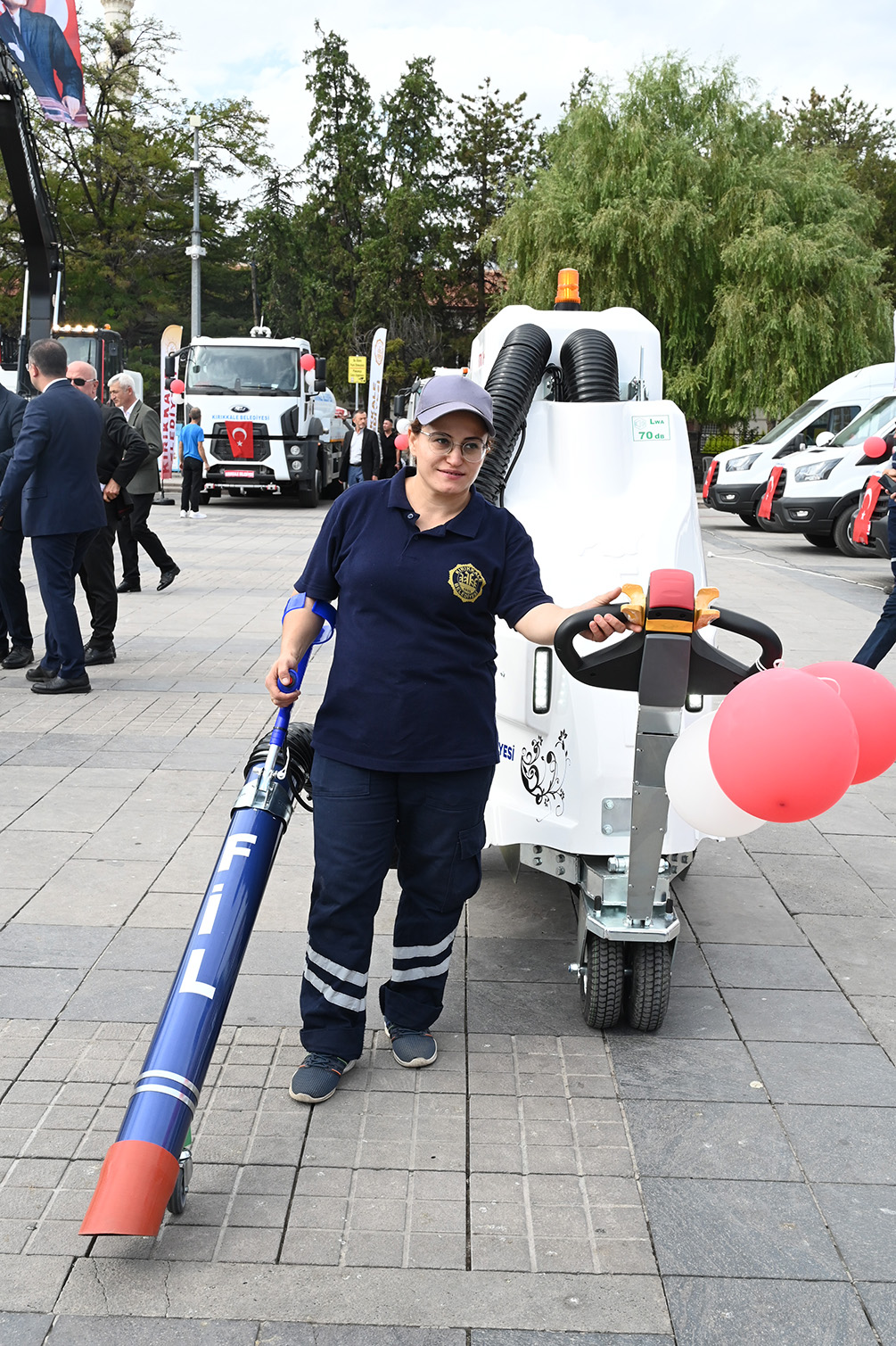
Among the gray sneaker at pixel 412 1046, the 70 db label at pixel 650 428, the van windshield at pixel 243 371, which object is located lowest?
the gray sneaker at pixel 412 1046

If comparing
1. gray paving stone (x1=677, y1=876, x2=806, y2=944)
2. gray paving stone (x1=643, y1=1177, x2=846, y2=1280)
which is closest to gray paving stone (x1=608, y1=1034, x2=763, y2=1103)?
gray paving stone (x1=643, y1=1177, x2=846, y2=1280)

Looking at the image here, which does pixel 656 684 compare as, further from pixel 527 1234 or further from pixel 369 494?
pixel 527 1234

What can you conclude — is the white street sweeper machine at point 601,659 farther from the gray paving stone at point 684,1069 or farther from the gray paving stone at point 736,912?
the gray paving stone at point 736,912

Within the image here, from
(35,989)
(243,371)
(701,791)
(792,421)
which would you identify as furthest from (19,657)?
(243,371)

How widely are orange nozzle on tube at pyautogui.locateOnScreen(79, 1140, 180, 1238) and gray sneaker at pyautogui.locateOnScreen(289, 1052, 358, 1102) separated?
0.63m

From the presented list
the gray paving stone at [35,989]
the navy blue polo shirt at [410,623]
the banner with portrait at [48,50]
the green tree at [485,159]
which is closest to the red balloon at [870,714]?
the navy blue polo shirt at [410,623]

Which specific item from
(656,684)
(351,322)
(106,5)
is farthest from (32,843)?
Answer: (351,322)

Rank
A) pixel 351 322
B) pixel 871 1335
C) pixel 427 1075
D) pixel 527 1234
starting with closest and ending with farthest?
pixel 871 1335 < pixel 527 1234 < pixel 427 1075 < pixel 351 322

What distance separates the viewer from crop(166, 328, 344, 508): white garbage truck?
2508 centimetres

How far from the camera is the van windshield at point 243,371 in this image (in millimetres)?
25281

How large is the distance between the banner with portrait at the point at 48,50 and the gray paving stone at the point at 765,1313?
21.7m

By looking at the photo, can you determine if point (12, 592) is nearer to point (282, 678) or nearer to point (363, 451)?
point (282, 678)

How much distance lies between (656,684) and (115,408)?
26.0 ft

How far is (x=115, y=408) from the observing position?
408 inches
